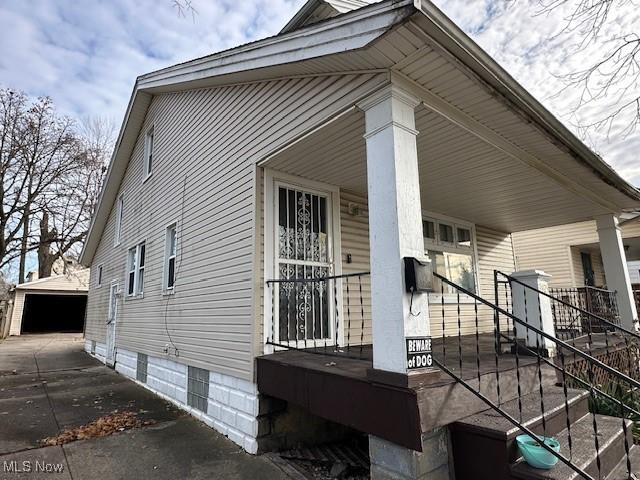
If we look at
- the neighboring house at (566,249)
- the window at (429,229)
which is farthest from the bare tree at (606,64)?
the neighboring house at (566,249)

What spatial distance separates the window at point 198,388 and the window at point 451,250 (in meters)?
4.25

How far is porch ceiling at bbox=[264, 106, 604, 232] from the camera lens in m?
4.02

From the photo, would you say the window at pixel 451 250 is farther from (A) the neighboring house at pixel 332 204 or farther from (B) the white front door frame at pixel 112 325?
(B) the white front door frame at pixel 112 325

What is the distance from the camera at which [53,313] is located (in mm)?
27656

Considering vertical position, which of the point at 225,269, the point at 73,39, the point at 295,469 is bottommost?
the point at 295,469

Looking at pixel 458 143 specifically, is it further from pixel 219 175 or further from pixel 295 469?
pixel 295 469

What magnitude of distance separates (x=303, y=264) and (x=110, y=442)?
124 inches

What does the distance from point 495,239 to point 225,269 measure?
6462 millimetres

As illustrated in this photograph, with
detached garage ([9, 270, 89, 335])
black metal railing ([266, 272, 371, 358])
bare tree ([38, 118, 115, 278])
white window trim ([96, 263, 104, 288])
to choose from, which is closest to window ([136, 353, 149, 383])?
black metal railing ([266, 272, 371, 358])

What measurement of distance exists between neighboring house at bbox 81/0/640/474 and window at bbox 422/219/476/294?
0.04 metres

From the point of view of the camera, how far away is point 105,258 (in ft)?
41.3

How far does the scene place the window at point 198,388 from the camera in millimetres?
5484

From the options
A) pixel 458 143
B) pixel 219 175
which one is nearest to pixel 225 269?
pixel 219 175

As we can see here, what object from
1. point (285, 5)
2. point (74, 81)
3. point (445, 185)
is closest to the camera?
point (285, 5)
